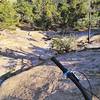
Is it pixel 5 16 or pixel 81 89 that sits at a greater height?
pixel 81 89

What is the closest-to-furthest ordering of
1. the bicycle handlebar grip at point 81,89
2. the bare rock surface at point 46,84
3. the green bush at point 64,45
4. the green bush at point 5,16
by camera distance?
the bicycle handlebar grip at point 81,89 → the bare rock surface at point 46,84 → the green bush at point 64,45 → the green bush at point 5,16

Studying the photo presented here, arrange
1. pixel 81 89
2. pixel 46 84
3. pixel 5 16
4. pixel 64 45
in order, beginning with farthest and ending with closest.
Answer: pixel 5 16, pixel 64 45, pixel 46 84, pixel 81 89

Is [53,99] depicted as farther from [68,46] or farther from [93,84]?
[68,46]

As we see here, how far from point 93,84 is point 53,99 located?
1.25m

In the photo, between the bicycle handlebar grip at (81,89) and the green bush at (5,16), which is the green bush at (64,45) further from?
the bicycle handlebar grip at (81,89)

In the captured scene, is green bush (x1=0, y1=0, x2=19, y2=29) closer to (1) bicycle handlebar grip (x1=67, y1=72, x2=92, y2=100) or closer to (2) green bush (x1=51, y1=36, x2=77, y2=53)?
(2) green bush (x1=51, y1=36, x2=77, y2=53)

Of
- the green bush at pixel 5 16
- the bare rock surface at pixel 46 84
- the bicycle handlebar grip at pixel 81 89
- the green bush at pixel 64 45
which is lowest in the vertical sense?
the green bush at pixel 64 45

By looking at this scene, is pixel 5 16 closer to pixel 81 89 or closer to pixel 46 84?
pixel 46 84

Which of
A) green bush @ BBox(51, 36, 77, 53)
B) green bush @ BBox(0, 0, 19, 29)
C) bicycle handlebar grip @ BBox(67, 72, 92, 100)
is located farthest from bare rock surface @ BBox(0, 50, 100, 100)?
green bush @ BBox(0, 0, 19, 29)

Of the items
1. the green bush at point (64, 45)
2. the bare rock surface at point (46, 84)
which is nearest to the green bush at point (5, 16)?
the green bush at point (64, 45)

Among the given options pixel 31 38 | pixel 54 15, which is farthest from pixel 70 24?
pixel 31 38

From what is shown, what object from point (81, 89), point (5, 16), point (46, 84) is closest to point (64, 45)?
point (5, 16)

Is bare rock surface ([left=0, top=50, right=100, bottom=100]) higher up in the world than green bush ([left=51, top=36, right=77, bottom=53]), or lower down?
higher up

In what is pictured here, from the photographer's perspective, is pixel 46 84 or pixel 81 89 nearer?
pixel 81 89
